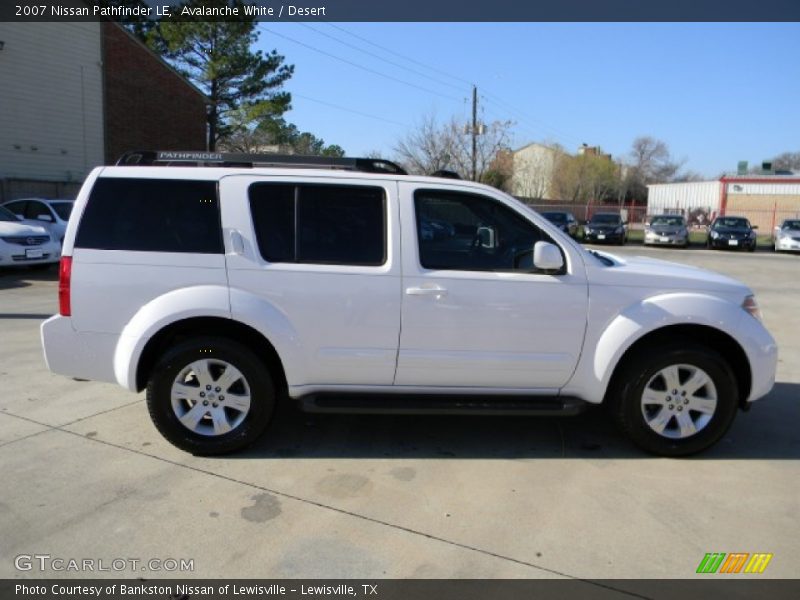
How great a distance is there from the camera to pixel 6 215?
1363 centimetres

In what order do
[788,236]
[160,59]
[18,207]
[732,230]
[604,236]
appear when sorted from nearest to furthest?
[18,207]
[788,236]
[732,230]
[604,236]
[160,59]

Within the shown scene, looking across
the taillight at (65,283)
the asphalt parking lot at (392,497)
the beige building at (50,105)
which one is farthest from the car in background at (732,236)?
the taillight at (65,283)

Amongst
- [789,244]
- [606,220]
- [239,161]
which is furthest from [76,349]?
[789,244]

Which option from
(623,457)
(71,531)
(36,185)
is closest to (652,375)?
(623,457)

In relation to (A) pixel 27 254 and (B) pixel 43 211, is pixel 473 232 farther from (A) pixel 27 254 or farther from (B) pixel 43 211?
(B) pixel 43 211

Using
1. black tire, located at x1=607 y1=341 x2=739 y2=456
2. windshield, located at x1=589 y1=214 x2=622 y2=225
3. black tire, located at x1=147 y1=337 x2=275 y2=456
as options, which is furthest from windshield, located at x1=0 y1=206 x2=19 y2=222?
windshield, located at x1=589 y1=214 x2=622 y2=225

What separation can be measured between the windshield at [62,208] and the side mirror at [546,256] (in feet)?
46.8

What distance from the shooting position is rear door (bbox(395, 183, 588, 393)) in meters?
3.96

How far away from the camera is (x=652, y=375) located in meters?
4.07

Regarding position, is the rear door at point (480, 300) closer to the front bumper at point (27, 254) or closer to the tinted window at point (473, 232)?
the tinted window at point (473, 232)

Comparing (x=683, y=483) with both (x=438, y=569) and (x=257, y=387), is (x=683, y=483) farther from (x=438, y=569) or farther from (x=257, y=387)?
(x=257, y=387)

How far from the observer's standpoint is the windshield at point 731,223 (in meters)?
26.5

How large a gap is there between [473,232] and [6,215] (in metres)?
13.3

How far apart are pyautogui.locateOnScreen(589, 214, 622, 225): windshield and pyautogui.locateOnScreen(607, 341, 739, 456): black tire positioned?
81.8 feet
